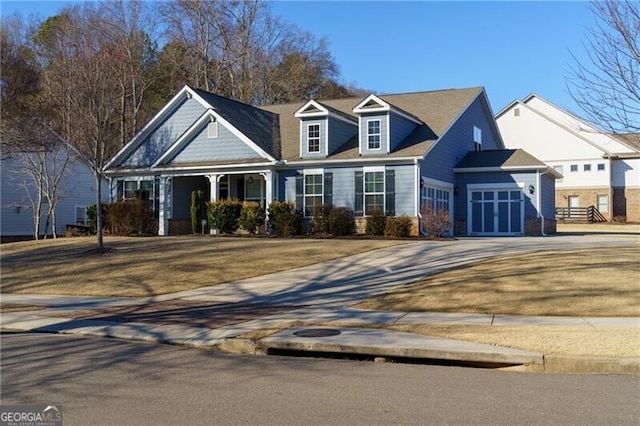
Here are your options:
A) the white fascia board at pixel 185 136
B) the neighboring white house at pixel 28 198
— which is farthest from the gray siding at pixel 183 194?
the neighboring white house at pixel 28 198

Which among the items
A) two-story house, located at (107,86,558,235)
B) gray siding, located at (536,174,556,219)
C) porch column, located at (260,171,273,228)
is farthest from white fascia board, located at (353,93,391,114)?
gray siding, located at (536,174,556,219)

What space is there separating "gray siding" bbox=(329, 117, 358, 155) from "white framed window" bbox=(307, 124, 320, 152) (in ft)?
2.00

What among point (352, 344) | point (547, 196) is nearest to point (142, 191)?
point (547, 196)

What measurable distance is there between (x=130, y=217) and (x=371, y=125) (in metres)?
12.3

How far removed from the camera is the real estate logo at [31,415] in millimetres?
6672

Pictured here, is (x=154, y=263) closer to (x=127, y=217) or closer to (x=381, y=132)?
(x=127, y=217)

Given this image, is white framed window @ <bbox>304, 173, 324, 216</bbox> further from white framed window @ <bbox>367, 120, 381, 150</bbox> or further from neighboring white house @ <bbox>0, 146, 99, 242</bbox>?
neighboring white house @ <bbox>0, 146, 99, 242</bbox>

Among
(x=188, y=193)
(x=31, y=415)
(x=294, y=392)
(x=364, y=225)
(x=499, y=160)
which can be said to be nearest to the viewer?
(x=31, y=415)

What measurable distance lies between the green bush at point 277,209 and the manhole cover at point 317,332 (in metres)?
17.7

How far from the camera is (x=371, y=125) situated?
29484mm

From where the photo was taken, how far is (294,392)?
7.75 m

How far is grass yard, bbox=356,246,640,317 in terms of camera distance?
1277 cm

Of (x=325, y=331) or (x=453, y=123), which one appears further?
(x=453, y=123)

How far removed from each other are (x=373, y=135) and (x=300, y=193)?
4.32m
